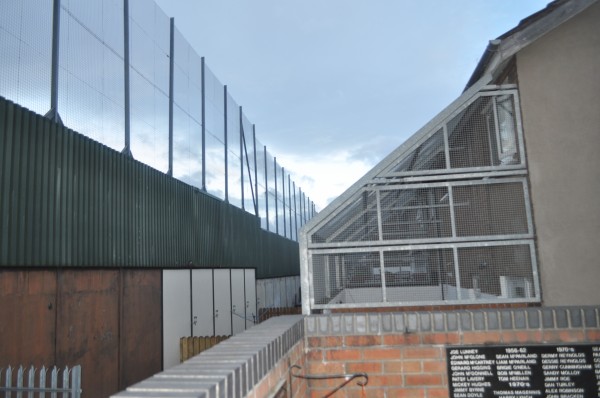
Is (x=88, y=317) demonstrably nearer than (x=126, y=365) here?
Yes

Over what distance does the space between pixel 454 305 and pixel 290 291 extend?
30638 mm

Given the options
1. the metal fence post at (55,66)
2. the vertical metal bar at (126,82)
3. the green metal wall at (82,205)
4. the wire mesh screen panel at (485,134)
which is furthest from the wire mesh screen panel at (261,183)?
the wire mesh screen panel at (485,134)

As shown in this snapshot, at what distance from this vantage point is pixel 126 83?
11.5 m


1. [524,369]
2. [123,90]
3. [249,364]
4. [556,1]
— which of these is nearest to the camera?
[249,364]

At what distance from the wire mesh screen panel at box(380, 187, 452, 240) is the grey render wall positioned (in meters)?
0.96

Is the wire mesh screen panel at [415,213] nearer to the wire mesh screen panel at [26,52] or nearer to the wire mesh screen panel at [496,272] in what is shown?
the wire mesh screen panel at [496,272]

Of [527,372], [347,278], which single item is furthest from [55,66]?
[527,372]

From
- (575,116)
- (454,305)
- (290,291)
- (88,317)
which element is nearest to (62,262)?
(88,317)

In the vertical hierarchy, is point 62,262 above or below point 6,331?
above

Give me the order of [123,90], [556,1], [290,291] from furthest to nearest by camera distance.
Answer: [290,291] → [123,90] → [556,1]

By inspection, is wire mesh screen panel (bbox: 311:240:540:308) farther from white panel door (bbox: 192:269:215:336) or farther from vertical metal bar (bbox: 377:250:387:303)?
white panel door (bbox: 192:269:215:336)

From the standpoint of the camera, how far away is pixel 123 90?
11.3 metres

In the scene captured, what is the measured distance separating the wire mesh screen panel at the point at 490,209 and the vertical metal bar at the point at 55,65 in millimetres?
6913

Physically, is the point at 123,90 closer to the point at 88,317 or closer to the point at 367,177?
the point at 88,317
